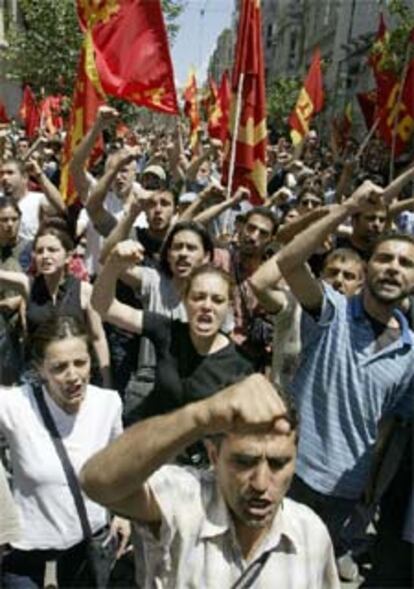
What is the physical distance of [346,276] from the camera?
396 centimetres

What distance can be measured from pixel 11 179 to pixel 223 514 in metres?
4.87

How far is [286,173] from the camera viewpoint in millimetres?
9781

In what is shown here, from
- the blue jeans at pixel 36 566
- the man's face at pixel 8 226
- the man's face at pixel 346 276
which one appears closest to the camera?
the blue jeans at pixel 36 566

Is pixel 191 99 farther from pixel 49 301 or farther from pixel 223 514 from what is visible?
pixel 223 514

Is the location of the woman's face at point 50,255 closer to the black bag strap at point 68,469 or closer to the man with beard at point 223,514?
the black bag strap at point 68,469

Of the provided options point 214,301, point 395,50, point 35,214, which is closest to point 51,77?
point 395,50

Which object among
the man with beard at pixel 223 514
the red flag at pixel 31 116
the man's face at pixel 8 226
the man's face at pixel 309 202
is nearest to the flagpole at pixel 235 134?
the man's face at pixel 309 202

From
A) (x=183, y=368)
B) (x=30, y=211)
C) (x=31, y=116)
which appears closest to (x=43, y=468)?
(x=183, y=368)

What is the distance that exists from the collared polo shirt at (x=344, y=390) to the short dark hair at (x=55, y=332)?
804 mm

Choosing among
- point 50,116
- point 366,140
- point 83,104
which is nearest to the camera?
point 83,104

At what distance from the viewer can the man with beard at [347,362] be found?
2988mm

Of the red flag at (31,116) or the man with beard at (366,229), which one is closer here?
the man with beard at (366,229)

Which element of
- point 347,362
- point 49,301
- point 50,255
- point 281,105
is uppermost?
point 281,105

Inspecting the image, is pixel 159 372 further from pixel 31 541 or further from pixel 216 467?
pixel 216 467
